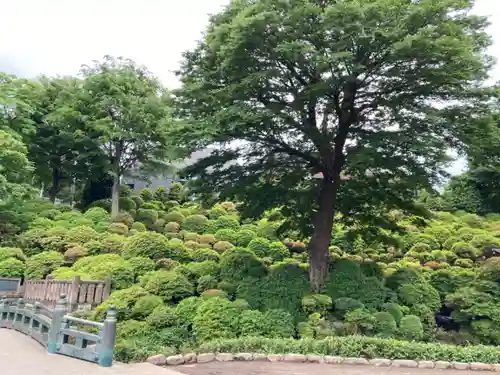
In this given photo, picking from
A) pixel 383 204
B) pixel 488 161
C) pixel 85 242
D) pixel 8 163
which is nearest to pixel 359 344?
pixel 383 204

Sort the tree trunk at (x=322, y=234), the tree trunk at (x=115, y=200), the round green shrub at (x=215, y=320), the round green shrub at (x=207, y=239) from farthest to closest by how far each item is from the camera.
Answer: the tree trunk at (x=115, y=200) < the round green shrub at (x=207, y=239) < the tree trunk at (x=322, y=234) < the round green shrub at (x=215, y=320)

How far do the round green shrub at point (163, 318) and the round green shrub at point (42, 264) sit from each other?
718 centimetres

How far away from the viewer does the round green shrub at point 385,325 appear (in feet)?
32.9

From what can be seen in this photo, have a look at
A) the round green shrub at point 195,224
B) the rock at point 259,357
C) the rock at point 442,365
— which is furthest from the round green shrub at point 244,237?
the rock at point 442,365

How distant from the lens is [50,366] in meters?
6.80

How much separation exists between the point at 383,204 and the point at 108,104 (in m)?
15.6

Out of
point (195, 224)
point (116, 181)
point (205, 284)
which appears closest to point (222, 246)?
point (195, 224)

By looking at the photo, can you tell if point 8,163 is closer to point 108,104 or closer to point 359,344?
point 108,104

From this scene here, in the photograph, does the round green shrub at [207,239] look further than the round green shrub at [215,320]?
Yes

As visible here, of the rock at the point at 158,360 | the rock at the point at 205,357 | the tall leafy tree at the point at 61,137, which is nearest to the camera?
the rock at the point at 158,360

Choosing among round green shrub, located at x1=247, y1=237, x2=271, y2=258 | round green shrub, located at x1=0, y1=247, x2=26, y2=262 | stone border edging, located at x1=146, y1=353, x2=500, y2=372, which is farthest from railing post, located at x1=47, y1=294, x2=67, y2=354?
round green shrub, located at x1=0, y1=247, x2=26, y2=262

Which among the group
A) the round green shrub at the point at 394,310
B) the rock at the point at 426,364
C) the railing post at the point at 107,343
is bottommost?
the rock at the point at 426,364

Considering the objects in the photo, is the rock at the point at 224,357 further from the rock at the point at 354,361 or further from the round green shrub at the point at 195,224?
the round green shrub at the point at 195,224

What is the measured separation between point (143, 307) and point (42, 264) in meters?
7.07
